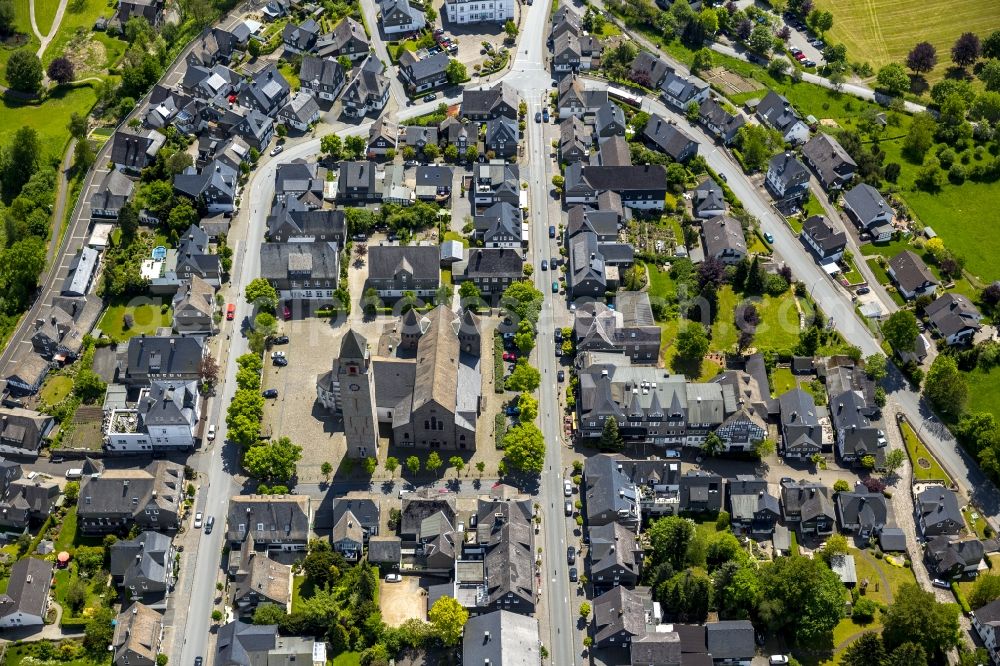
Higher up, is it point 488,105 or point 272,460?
point 488,105

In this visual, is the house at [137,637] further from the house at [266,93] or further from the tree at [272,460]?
the house at [266,93]

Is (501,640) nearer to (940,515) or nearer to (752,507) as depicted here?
(752,507)

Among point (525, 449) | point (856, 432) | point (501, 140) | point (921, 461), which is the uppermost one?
point (501, 140)

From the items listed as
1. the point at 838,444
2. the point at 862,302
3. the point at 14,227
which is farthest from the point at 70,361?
the point at 862,302

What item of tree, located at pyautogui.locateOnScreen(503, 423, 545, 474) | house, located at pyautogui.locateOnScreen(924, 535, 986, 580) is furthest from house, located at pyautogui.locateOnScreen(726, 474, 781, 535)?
tree, located at pyautogui.locateOnScreen(503, 423, 545, 474)

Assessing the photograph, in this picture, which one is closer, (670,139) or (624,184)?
(624,184)

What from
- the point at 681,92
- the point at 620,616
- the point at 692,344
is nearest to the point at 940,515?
the point at 692,344

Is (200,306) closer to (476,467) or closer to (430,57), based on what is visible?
(476,467)
